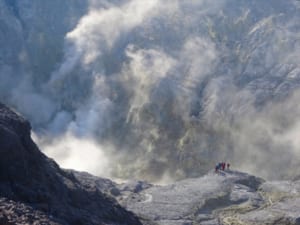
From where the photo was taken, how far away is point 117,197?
219 ft

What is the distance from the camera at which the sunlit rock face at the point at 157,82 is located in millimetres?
115312

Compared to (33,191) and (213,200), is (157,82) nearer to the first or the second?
(213,200)

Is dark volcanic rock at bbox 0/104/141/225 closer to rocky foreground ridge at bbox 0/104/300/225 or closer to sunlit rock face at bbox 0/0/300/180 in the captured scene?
rocky foreground ridge at bbox 0/104/300/225

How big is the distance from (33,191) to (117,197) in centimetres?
2976

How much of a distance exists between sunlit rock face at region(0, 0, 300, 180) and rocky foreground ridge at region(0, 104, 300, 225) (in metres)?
37.2

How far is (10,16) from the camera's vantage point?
148 metres

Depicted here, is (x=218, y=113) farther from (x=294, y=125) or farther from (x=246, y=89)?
(x=294, y=125)

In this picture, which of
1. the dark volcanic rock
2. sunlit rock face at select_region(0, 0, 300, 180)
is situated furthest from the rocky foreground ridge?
sunlit rock face at select_region(0, 0, 300, 180)

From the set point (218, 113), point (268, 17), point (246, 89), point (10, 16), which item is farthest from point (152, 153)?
point (10, 16)

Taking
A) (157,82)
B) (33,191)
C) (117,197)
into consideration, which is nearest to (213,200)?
(117,197)

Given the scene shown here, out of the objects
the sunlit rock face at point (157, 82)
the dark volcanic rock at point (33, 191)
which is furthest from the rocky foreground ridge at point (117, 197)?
the sunlit rock face at point (157, 82)

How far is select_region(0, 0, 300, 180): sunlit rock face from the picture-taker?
115m

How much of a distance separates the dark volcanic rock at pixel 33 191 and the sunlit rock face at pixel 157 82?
2532 inches

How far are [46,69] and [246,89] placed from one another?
51647 mm
